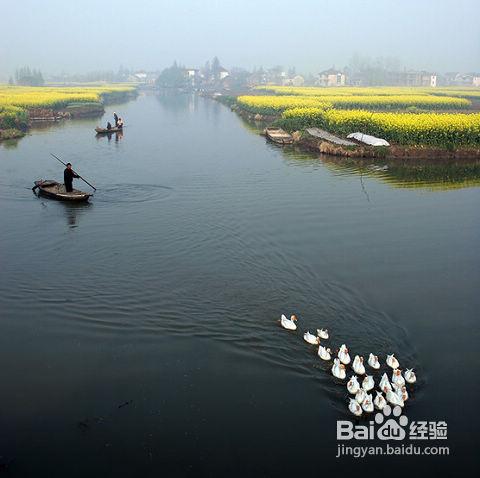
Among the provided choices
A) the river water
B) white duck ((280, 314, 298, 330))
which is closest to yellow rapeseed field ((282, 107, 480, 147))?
the river water

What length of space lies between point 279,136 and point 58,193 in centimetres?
2586

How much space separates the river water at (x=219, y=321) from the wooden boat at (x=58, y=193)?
42 centimetres

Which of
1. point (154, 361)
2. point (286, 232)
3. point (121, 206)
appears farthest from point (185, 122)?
point (154, 361)

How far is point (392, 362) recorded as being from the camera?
36.6 feet

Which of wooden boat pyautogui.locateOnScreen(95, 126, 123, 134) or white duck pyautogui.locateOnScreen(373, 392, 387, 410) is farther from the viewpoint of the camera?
wooden boat pyautogui.locateOnScreen(95, 126, 123, 134)

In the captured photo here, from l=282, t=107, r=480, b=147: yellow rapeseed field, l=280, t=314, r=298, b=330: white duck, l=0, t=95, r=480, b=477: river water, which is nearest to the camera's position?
l=0, t=95, r=480, b=477: river water

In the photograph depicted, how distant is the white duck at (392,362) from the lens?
11.1 meters

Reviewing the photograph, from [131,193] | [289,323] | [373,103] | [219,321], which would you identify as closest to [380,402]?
[289,323]

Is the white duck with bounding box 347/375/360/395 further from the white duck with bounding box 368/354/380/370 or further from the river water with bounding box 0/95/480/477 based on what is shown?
the white duck with bounding box 368/354/380/370

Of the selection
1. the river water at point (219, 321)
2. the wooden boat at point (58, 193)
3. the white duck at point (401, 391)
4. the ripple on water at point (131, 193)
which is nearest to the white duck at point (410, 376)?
the river water at point (219, 321)

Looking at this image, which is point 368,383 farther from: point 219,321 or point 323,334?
point 219,321

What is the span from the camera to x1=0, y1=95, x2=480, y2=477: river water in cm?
942

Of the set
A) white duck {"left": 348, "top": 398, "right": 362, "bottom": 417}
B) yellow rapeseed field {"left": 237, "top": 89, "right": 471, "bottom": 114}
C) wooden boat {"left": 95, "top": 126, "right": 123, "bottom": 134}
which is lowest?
white duck {"left": 348, "top": 398, "right": 362, "bottom": 417}

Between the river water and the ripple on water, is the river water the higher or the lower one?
the lower one
